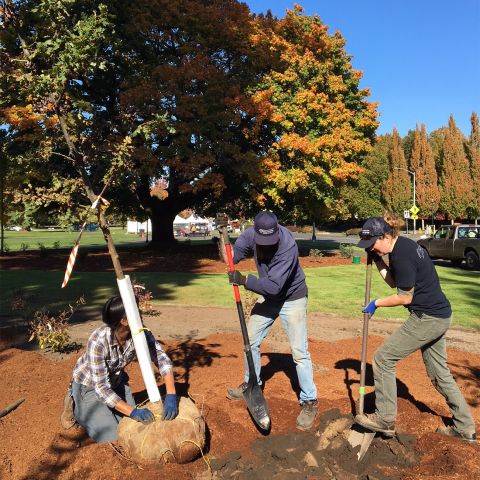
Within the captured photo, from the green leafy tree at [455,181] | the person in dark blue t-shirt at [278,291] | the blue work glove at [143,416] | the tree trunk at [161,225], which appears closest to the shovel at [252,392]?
the person in dark blue t-shirt at [278,291]

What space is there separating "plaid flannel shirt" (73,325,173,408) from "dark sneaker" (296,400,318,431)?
1.30 meters

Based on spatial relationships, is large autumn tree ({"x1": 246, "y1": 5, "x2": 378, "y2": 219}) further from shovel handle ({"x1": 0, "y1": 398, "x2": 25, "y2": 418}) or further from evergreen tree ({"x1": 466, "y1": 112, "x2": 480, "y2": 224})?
evergreen tree ({"x1": 466, "y1": 112, "x2": 480, "y2": 224})

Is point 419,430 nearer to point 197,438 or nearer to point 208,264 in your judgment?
point 197,438

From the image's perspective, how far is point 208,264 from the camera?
18719mm

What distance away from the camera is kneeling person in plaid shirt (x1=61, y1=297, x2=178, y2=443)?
132 inches

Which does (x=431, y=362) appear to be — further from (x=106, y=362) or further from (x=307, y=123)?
(x=307, y=123)

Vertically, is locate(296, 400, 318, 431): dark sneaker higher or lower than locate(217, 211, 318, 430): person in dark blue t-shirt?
lower

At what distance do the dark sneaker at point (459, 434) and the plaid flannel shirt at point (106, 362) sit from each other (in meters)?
2.43

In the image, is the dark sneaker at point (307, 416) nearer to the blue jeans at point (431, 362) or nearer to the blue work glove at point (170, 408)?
the blue jeans at point (431, 362)

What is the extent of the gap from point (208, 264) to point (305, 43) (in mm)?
12768

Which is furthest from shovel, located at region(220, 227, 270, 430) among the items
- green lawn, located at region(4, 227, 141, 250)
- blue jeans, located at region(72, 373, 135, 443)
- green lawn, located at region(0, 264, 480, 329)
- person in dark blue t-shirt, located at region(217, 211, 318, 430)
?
green lawn, located at region(4, 227, 141, 250)

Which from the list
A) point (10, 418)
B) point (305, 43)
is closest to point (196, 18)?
point (305, 43)

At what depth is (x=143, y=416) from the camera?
128 inches

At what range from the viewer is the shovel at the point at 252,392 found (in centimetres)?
371
